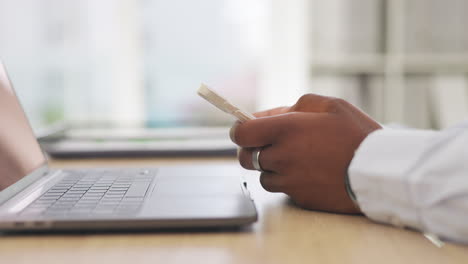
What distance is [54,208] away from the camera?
0.60 m

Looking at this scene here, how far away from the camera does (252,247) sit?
20.7 inches

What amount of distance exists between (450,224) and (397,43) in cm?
205

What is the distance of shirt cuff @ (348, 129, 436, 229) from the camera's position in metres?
0.57

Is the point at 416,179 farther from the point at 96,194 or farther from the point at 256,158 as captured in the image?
the point at 96,194

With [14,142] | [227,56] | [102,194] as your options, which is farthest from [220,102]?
[227,56]

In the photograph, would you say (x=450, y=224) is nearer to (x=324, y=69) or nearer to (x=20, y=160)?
(x=20, y=160)

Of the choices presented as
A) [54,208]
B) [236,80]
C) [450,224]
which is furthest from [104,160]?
[236,80]

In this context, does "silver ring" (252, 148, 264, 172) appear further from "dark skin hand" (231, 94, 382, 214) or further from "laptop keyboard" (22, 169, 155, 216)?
"laptop keyboard" (22, 169, 155, 216)

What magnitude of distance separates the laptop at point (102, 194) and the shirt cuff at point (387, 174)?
139 millimetres

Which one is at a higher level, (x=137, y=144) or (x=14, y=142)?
(x=14, y=142)

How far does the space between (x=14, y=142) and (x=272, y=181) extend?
1.29 ft

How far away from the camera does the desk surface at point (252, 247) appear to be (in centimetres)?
49

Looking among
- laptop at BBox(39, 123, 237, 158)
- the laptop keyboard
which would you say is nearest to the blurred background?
laptop at BBox(39, 123, 237, 158)

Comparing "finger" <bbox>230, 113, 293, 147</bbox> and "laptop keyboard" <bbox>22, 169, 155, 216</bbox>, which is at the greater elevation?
"finger" <bbox>230, 113, 293, 147</bbox>
